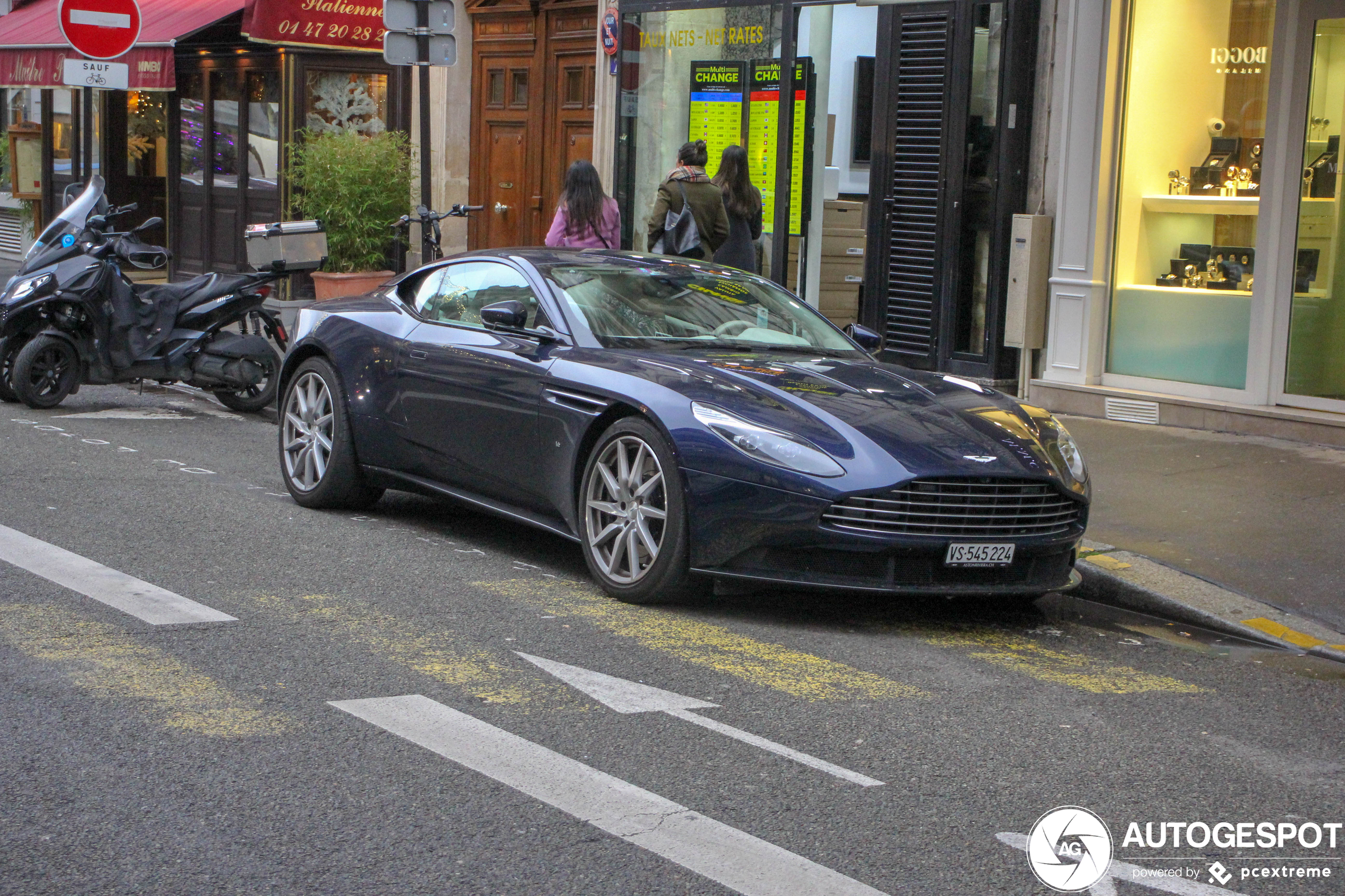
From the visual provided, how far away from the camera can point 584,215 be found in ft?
36.7

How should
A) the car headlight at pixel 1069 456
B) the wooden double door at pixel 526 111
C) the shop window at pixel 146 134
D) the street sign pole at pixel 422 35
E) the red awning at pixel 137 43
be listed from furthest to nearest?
the shop window at pixel 146 134, the red awning at pixel 137 43, the wooden double door at pixel 526 111, the street sign pole at pixel 422 35, the car headlight at pixel 1069 456

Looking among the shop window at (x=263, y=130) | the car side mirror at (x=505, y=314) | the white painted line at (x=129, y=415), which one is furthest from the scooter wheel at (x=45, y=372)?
the shop window at (x=263, y=130)

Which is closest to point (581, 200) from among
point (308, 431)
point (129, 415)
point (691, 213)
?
point (691, 213)

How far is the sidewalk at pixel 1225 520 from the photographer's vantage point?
655 centimetres

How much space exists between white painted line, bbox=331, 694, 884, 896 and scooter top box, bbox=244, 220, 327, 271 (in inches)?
300

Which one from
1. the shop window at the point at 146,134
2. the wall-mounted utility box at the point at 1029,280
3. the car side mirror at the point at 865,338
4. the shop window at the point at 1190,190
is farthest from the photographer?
the shop window at the point at 146,134

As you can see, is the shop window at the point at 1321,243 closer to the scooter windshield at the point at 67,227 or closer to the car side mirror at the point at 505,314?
the car side mirror at the point at 505,314

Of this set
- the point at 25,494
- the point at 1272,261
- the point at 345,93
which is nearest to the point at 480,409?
the point at 25,494

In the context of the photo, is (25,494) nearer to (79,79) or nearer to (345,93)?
(79,79)

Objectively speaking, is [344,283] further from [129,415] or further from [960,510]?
[960,510]

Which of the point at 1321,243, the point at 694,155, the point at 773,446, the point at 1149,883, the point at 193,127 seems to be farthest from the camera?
the point at 193,127

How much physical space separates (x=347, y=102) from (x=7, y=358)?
7.83 m

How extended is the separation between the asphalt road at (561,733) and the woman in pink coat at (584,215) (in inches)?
178

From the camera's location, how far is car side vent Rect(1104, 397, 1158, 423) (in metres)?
11.0
